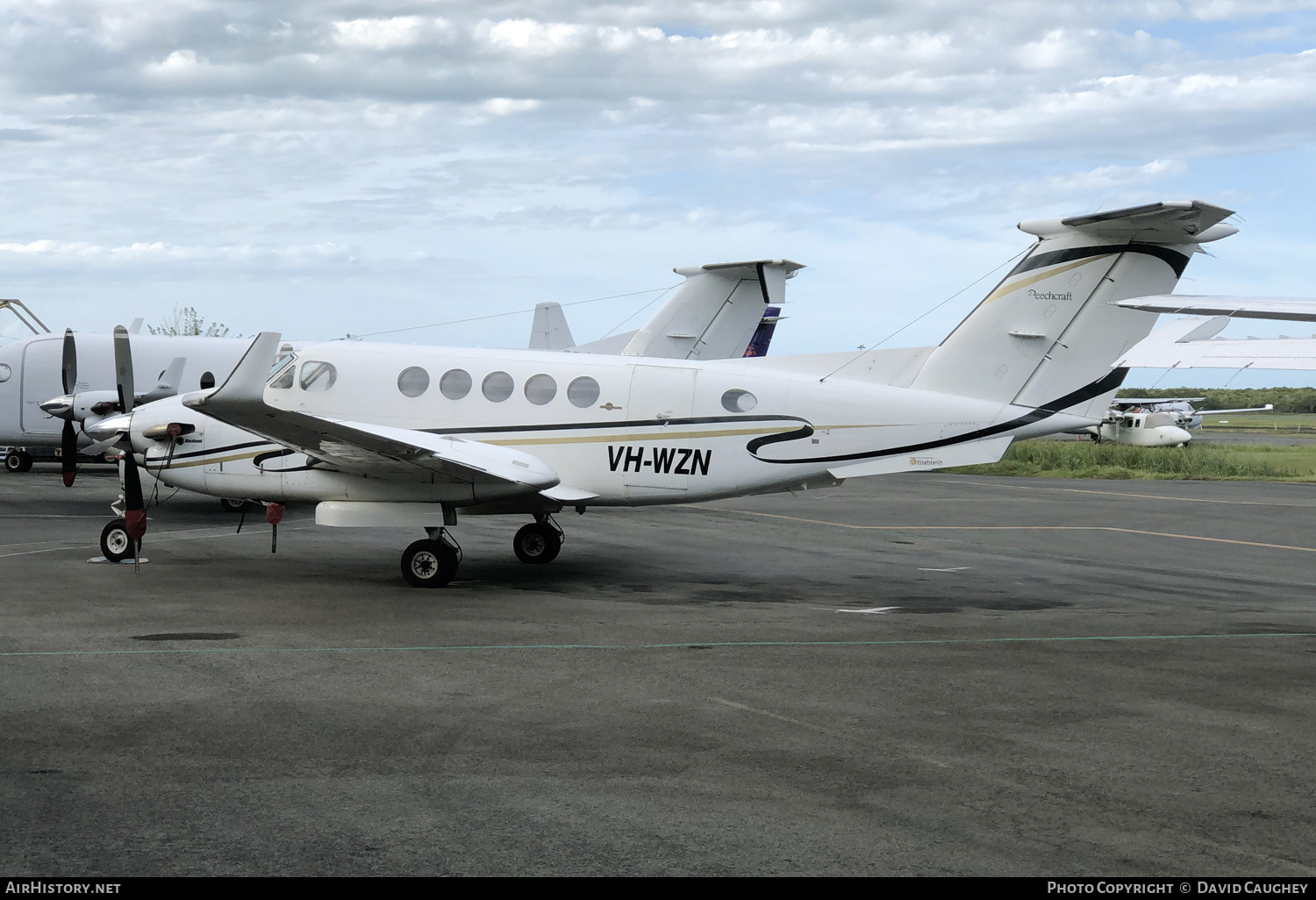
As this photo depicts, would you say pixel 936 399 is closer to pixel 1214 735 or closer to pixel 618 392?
pixel 618 392

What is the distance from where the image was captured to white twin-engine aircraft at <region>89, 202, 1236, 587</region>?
13742 mm

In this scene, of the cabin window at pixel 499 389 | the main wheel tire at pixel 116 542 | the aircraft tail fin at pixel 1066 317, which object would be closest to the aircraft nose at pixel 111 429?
the main wheel tire at pixel 116 542

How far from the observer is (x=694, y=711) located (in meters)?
7.94

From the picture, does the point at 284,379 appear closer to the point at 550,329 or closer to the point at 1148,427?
the point at 550,329

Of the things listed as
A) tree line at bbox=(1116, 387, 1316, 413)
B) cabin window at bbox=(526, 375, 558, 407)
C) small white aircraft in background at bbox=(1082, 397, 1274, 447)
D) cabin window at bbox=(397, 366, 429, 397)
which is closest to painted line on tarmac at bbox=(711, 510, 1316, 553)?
cabin window at bbox=(526, 375, 558, 407)

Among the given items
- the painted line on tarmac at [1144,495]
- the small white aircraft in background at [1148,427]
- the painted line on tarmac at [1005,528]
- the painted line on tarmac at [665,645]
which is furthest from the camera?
the small white aircraft in background at [1148,427]

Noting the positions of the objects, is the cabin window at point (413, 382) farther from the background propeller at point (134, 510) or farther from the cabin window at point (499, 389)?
the background propeller at point (134, 510)

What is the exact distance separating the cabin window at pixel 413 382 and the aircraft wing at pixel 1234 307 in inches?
373

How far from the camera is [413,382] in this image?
585 inches

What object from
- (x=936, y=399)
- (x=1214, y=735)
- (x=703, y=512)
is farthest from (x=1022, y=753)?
(x=703, y=512)

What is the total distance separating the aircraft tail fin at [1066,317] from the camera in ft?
44.7

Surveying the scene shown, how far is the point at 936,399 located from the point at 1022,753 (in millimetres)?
7675

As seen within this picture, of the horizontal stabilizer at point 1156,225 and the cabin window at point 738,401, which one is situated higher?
the horizontal stabilizer at point 1156,225

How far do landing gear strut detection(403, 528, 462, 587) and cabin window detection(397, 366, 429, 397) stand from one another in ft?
7.00
